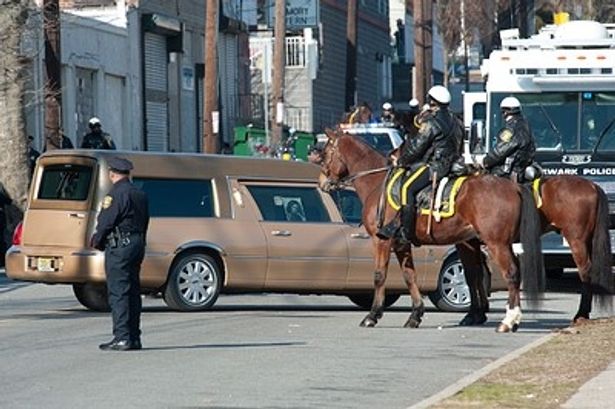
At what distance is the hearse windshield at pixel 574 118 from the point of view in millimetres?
23453

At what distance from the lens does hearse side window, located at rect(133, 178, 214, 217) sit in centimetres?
1983

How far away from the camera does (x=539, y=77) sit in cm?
2350

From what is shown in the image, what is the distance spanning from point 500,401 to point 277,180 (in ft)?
28.5

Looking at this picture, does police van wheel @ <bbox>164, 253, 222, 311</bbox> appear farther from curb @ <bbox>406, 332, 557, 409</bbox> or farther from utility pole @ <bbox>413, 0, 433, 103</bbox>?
utility pole @ <bbox>413, 0, 433, 103</bbox>

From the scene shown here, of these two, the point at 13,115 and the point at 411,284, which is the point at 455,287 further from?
the point at 13,115

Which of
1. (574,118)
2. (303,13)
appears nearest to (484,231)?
(574,118)

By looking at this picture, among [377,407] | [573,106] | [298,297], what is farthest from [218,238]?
[377,407]

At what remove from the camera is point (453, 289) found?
68.4ft

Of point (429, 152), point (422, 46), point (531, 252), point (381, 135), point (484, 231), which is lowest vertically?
point (531, 252)

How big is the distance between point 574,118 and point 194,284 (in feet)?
21.1

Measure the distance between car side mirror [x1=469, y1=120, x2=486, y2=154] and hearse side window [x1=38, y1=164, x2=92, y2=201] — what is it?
5862 mm

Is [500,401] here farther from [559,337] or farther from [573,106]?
[573,106]

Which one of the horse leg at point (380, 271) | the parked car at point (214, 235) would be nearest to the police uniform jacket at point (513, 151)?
the horse leg at point (380, 271)

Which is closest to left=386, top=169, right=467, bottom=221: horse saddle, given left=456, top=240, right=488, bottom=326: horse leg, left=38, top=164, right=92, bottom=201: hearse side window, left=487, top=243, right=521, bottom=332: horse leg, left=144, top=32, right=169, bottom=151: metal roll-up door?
left=487, top=243, right=521, bottom=332: horse leg
